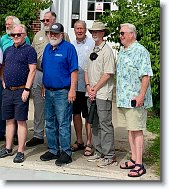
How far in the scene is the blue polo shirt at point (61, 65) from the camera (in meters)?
5.43

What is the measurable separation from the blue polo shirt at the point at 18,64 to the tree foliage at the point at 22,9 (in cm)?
356

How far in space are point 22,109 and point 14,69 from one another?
20.8 inches

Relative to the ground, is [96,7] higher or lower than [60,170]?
higher

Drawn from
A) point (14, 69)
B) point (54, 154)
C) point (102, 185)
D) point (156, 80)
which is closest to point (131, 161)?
point (102, 185)

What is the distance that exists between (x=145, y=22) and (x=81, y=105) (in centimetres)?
264

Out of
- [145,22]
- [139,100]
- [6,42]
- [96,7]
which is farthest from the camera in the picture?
[96,7]

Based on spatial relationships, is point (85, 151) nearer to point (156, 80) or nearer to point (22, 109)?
point (22, 109)

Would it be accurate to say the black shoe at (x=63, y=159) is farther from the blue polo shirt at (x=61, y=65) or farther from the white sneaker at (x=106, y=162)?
the blue polo shirt at (x=61, y=65)

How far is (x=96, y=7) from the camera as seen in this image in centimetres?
1151

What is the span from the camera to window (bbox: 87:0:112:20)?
1144 centimetres

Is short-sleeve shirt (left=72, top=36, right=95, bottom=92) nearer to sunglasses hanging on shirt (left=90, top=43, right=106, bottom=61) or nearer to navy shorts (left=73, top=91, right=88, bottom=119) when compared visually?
navy shorts (left=73, top=91, right=88, bottom=119)

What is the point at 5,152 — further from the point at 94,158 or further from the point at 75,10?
the point at 75,10

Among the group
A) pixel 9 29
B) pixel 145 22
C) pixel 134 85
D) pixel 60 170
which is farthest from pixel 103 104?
pixel 145 22

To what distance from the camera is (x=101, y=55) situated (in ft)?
17.9
